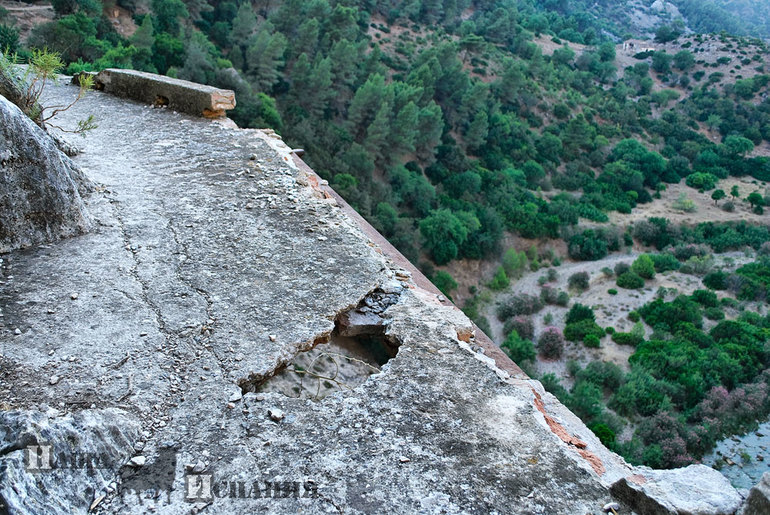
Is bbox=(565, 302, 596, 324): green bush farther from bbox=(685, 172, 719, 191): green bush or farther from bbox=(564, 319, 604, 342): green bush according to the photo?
bbox=(685, 172, 719, 191): green bush

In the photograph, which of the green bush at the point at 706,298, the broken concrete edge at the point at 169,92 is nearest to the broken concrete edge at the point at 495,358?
the broken concrete edge at the point at 169,92

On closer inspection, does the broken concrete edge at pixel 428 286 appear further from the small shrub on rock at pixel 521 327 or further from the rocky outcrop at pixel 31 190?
the small shrub on rock at pixel 521 327

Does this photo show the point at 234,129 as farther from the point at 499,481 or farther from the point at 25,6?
the point at 25,6

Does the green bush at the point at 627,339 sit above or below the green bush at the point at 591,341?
above

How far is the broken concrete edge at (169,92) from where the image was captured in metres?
7.82

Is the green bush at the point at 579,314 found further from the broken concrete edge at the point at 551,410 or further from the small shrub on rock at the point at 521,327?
the broken concrete edge at the point at 551,410

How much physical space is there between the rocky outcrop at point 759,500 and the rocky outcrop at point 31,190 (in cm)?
512

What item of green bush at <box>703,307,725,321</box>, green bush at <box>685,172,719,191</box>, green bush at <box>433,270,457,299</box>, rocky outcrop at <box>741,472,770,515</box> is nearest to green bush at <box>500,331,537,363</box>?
green bush at <box>433,270,457,299</box>

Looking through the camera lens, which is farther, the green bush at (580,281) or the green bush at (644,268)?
the green bush at (580,281)

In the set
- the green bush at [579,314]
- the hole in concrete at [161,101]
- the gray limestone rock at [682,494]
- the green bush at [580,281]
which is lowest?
the green bush at [580,281]

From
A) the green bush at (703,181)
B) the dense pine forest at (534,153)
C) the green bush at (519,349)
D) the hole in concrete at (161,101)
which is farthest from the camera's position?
the green bush at (703,181)

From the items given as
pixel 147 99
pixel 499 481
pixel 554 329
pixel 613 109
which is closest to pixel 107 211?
pixel 147 99

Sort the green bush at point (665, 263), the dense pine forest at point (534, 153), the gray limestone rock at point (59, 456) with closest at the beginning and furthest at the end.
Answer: the gray limestone rock at point (59, 456) < the dense pine forest at point (534, 153) < the green bush at point (665, 263)

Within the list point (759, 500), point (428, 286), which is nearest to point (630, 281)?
point (428, 286)
